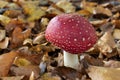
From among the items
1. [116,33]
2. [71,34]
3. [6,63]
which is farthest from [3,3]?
[71,34]

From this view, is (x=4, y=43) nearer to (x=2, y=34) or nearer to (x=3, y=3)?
(x=2, y=34)

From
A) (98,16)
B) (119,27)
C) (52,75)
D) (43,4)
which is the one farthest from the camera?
(43,4)

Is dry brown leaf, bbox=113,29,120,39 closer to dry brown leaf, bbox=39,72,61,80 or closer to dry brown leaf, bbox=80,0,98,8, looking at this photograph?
dry brown leaf, bbox=80,0,98,8

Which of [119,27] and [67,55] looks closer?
[67,55]

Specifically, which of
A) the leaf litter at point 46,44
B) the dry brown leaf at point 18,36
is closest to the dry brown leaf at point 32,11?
the leaf litter at point 46,44

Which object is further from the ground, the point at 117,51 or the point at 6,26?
the point at 6,26

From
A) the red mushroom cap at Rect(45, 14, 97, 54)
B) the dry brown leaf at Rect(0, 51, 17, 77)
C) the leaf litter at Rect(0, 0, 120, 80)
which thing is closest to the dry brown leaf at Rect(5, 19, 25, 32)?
the leaf litter at Rect(0, 0, 120, 80)

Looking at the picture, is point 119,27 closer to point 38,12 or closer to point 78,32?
point 38,12

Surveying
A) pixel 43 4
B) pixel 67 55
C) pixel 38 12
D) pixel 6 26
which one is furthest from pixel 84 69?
pixel 43 4

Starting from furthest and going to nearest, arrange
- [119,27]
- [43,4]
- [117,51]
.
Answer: [43,4]
[119,27]
[117,51]
